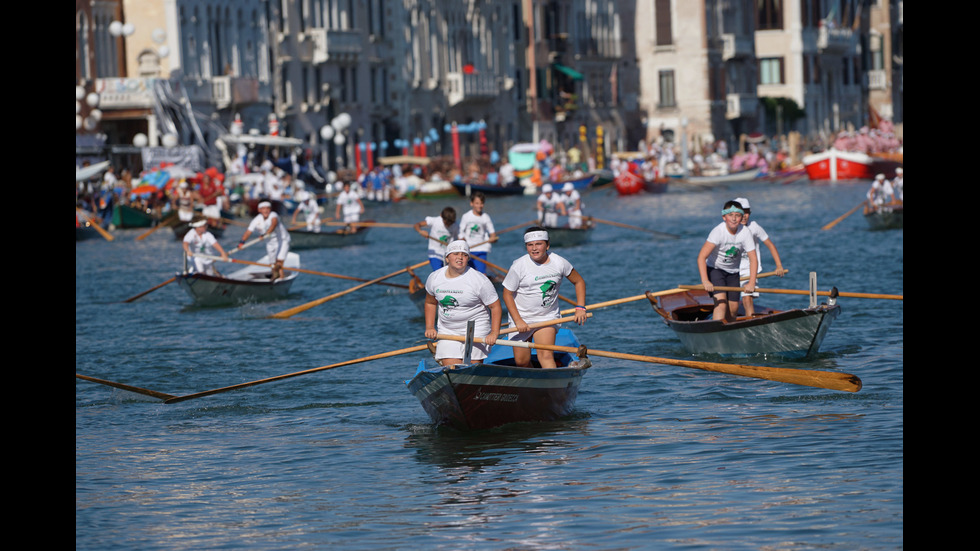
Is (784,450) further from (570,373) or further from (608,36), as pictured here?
(608,36)

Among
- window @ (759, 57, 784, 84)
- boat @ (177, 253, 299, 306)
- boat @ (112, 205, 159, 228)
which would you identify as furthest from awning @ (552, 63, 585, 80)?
boat @ (177, 253, 299, 306)

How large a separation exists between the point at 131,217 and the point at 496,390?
3421 cm

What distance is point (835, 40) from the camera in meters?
102

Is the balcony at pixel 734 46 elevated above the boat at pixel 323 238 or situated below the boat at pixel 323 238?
above

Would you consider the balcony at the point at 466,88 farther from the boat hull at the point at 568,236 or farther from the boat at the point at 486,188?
the boat hull at the point at 568,236

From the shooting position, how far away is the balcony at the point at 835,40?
100312 mm

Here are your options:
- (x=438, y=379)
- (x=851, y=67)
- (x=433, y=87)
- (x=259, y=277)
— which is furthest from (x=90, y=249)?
(x=851, y=67)

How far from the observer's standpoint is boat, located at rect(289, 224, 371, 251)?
39250 millimetres

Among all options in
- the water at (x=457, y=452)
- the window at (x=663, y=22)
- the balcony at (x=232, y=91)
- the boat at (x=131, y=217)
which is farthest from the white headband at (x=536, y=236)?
the window at (x=663, y=22)

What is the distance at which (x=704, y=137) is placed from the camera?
305 feet

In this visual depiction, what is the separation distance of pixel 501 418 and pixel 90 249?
2856cm

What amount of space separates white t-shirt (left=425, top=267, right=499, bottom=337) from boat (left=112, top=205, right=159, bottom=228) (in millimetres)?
33886

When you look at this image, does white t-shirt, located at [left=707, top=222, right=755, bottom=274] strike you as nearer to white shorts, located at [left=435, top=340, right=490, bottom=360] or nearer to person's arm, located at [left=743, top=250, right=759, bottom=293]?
person's arm, located at [left=743, top=250, right=759, bottom=293]

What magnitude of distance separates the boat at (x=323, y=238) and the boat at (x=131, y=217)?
28.6ft
